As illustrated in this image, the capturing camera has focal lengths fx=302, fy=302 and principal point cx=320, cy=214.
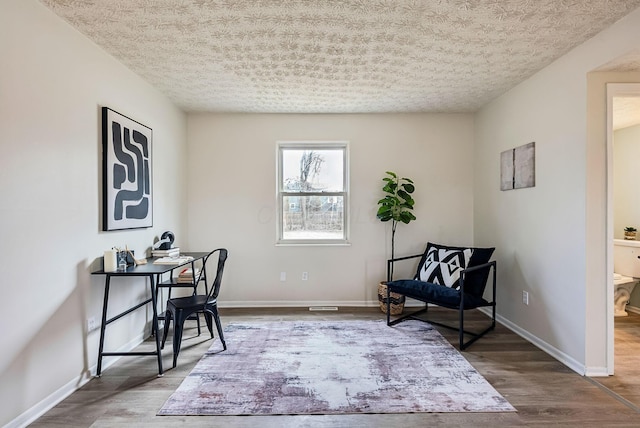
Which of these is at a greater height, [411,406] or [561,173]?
[561,173]

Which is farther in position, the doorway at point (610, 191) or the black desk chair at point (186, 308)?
the black desk chair at point (186, 308)

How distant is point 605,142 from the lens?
7.16 feet

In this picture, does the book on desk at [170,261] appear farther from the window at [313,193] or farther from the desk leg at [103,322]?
the window at [313,193]

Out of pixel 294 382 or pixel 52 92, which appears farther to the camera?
pixel 294 382

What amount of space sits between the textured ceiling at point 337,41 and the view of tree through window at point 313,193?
2.99ft

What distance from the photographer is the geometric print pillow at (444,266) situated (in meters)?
3.15

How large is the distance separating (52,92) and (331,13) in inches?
71.2

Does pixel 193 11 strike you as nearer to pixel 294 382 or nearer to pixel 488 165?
pixel 294 382

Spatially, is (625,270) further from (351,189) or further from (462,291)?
(351,189)

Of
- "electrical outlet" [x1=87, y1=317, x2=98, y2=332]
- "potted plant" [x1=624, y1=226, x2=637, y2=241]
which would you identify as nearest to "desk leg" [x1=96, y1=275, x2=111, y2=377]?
"electrical outlet" [x1=87, y1=317, x2=98, y2=332]

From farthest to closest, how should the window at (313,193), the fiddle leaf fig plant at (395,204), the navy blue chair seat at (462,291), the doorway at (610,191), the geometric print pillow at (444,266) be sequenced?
the window at (313,193)
the fiddle leaf fig plant at (395,204)
the geometric print pillow at (444,266)
the navy blue chair seat at (462,291)
the doorway at (610,191)

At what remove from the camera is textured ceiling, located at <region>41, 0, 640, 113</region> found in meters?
1.82

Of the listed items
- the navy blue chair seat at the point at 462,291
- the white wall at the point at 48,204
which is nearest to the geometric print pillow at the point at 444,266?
the navy blue chair seat at the point at 462,291

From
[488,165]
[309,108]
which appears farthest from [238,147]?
[488,165]
